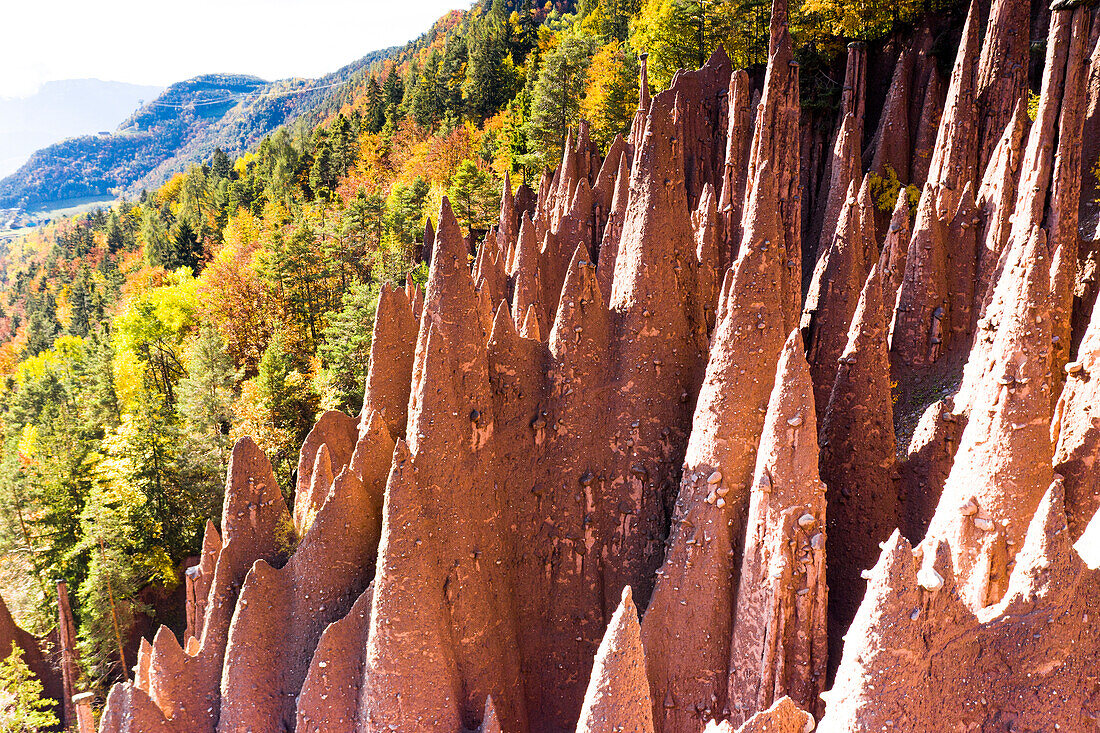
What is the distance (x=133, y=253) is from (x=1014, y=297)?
10148cm

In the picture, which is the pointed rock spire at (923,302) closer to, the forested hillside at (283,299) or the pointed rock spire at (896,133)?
the pointed rock spire at (896,133)

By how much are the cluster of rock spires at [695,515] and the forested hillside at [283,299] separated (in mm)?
16080

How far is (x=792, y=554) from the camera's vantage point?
694cm

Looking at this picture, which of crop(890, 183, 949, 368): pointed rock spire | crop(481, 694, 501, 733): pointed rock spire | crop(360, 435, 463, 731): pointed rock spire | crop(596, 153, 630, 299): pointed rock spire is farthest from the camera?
crop(596, 153, 630, 299): pointed rock spire

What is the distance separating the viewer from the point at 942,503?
653cm

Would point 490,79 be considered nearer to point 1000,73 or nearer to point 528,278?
point 1000,73

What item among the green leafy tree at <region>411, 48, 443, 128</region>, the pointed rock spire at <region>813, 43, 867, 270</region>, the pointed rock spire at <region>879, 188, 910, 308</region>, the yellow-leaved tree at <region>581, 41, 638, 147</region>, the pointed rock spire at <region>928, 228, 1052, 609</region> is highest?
the green leafy tree at <region>411, 48, 443, 128</region>

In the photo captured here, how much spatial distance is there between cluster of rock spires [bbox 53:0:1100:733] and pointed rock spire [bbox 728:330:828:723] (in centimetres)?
3

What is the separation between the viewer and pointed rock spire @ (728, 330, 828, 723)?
22.6 ft

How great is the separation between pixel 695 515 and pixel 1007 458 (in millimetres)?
3297

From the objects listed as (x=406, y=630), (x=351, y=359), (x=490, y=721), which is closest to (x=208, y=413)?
(x=351, y=359)

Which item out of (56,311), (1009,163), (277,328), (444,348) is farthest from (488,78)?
(56,311)

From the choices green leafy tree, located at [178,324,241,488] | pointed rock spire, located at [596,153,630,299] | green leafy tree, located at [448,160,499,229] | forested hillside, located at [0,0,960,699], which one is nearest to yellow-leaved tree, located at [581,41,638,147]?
forested hillside, located at [0,0,960,699]

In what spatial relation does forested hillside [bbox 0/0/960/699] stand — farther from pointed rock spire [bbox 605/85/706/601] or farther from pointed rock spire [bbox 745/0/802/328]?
pointed rock spire [bbox 605/85/706/601]
